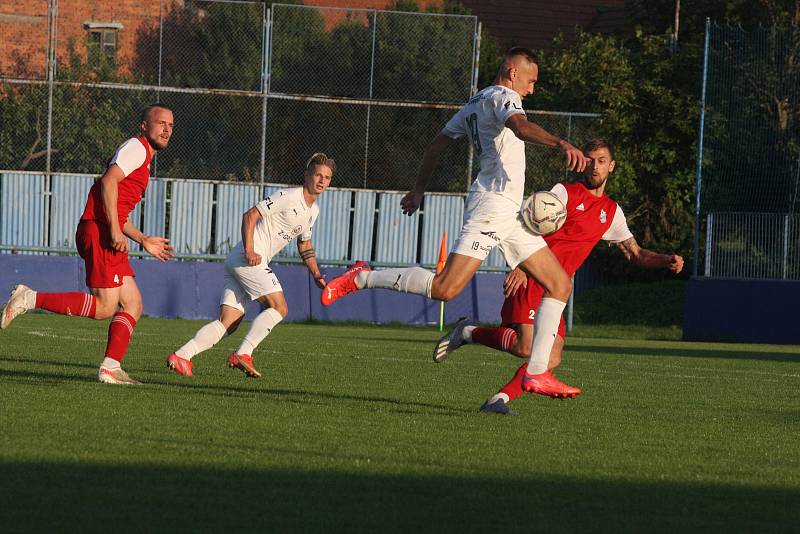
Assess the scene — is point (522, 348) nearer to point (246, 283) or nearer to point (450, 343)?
point (450, 343)

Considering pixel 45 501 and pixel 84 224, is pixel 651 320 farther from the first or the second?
pixel 45 501

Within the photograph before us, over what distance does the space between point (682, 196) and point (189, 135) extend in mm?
10802

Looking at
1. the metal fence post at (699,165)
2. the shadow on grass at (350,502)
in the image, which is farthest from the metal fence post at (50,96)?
the shadow on grass at (350,502)

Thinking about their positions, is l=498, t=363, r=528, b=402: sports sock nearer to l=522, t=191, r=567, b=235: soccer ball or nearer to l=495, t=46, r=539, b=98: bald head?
l=522, t=191, r=567, b=235: soccer ball

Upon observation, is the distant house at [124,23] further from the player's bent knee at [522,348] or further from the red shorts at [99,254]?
the player's bent knee at [522,348]

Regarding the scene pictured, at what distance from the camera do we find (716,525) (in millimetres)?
4746

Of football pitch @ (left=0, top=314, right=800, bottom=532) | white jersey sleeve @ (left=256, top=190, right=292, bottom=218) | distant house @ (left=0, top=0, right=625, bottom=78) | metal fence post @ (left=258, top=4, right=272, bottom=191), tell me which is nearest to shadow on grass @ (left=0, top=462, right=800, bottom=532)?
football pitch @ (left=0, top=314, right=800, bottom=532)

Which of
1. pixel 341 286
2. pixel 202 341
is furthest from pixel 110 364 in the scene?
pixel 341 286

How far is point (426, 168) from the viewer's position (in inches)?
337

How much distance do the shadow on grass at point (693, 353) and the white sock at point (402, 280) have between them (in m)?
9.11

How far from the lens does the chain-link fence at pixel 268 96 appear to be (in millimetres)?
25719

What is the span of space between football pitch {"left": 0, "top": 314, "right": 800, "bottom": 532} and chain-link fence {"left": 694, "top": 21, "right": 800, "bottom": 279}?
12873 millimetres

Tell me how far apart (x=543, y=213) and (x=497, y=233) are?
1.19 feet

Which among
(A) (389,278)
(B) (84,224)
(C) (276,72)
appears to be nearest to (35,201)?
(C) (276,72)
